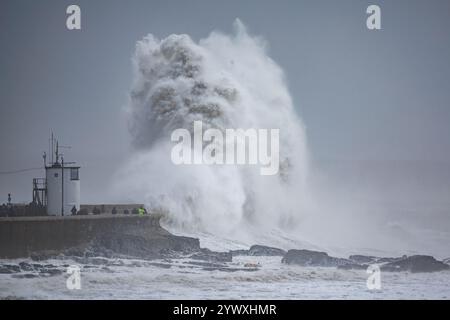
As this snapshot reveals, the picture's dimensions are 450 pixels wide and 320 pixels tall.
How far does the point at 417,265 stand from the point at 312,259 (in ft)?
5.76

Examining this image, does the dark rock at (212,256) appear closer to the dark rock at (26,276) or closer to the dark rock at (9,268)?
the dark rock at (26,276)

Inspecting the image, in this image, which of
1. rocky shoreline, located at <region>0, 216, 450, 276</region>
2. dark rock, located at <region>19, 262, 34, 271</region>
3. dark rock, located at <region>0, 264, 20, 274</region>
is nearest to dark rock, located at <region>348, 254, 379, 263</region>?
rocky shoreline, located at <region>0, 216, 450, 276</region>

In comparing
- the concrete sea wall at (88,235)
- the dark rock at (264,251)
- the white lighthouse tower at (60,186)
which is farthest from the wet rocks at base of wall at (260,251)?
the white lighthouse tower at (60,186)

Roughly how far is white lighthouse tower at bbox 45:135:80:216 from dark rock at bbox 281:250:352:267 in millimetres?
3794

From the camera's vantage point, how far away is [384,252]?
61.1 feet

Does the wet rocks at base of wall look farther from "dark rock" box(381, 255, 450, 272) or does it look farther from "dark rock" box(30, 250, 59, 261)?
"dark rock" box(30, 250, 59, 261)

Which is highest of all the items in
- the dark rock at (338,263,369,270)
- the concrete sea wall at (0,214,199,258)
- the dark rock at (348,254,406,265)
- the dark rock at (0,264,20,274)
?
the concrete sea wall at (0,214,199,258)

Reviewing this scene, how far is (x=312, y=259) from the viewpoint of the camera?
56.9 ft

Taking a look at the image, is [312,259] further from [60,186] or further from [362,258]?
[60,186]

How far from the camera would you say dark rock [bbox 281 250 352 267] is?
17.3 m

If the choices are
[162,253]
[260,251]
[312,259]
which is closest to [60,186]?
[162,253]

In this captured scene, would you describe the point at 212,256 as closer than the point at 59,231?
No
